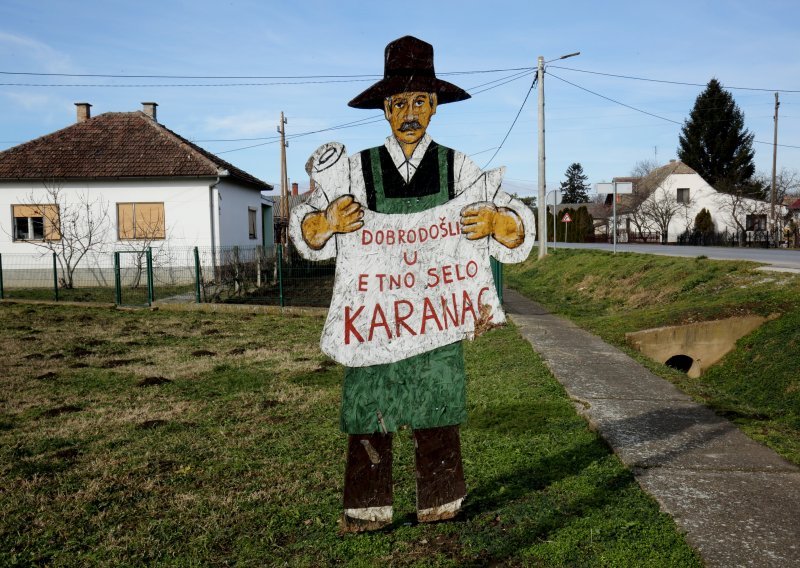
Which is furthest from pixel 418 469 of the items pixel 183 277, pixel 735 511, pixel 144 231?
pixel 144 231

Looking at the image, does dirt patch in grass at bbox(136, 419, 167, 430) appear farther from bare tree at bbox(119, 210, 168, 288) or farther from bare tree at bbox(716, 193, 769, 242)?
bare tree at bbox(716, 193, 769, 242)

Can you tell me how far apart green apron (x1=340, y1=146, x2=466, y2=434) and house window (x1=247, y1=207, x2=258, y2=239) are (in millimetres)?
21537

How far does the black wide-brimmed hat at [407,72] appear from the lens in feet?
10.8

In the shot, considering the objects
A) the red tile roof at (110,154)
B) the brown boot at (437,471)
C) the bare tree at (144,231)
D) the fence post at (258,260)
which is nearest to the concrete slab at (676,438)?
the brown boot at (437,471)

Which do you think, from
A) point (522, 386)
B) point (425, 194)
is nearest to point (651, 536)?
point (425, 194)

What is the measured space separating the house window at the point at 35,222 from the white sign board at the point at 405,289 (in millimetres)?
20385

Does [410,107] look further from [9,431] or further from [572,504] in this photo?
[9,431]

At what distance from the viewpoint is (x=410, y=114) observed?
11.0 ft

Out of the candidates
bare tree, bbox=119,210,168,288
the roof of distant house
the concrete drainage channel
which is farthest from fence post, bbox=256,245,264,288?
the roof of distant house

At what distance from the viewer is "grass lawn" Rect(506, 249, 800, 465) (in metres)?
5.77

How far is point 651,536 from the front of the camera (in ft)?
10.1

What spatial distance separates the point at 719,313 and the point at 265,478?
21.1 feet

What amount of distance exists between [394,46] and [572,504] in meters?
2.67

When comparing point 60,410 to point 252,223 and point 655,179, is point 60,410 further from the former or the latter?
point 655,179
